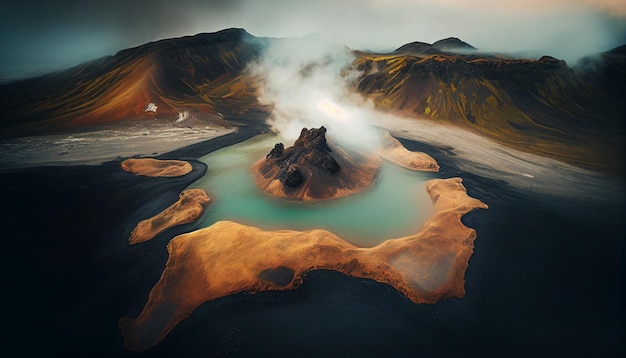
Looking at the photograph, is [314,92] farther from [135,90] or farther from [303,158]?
[303,158]

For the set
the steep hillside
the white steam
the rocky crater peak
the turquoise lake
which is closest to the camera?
the turquoise lake

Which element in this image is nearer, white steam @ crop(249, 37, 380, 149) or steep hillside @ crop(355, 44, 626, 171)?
white steam @ crop(249, 37, 380, 149)

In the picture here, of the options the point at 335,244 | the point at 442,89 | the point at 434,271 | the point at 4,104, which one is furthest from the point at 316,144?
the point at 4,104

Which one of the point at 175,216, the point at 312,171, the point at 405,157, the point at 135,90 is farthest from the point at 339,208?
the point at 135,90

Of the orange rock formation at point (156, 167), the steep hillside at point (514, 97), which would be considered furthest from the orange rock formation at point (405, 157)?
the orange rock formation at point (156, 167)

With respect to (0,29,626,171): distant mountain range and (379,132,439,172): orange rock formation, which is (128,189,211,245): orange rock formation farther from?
(0,29,626,171): distant mountain range

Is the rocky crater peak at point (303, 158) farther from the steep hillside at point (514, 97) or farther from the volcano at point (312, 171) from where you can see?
the steep hillside at point (514, 97)

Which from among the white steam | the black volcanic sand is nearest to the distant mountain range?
the white steam
